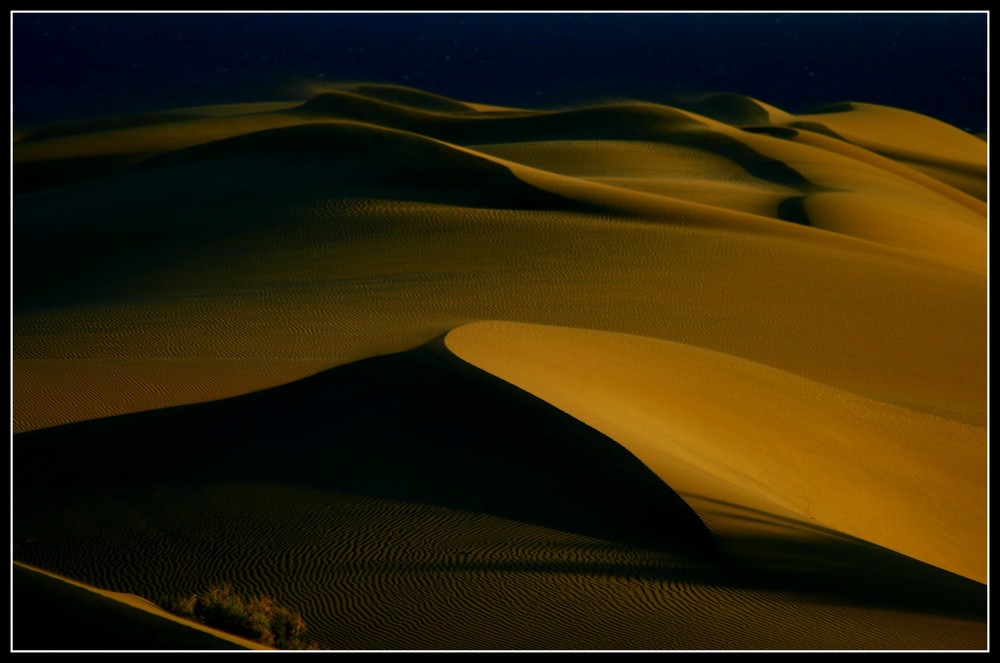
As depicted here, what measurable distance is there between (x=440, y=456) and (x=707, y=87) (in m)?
88.3

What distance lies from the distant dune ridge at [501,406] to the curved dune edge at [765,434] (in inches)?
1.7

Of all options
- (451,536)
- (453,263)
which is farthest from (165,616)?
(453,263)

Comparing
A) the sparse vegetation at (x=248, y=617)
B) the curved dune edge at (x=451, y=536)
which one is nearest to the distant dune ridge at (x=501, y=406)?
the curved dune edge at (x=451, y=536)

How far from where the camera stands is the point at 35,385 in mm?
10414

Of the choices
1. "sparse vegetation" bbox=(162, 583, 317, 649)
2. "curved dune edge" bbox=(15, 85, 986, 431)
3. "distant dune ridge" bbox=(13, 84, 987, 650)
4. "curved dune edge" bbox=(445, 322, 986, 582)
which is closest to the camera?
"sparse vegetation" bbox=(162, 583, 317, 649)

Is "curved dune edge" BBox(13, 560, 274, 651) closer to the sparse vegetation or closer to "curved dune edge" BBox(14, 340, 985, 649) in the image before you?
the sparse vegetation

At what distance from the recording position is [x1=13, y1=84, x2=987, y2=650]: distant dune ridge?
6711 millimetres

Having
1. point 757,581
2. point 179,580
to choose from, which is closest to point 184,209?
point 179,580

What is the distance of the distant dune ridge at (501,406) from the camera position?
22.0 feet

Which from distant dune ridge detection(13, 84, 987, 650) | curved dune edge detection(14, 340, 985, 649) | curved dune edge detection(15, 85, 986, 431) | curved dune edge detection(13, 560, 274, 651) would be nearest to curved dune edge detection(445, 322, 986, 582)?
distant dune ridge detection(13, 84, 987, 650)

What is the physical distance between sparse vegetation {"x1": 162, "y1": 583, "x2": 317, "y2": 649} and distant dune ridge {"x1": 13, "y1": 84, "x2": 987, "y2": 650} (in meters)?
0.17

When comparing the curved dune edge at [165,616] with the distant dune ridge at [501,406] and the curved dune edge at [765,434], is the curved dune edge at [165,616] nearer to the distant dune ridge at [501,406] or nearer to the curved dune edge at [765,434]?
the distant dune ridge at [501,406]

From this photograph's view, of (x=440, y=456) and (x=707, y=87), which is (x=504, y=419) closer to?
→ (x=440, y=456)

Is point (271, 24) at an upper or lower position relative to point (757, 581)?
upper
